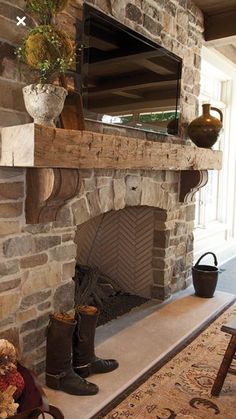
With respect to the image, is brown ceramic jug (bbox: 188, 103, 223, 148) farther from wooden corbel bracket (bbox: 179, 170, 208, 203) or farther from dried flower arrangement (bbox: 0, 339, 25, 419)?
dried flower arrangement (bbox: 0, 339, 25, 419)

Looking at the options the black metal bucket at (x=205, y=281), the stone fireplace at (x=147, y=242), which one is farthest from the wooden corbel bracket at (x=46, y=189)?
the black metal bucket at (x=205, y=281)

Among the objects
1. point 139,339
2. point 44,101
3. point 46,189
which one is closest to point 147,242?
point 139,339

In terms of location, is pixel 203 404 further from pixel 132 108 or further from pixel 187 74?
pixel 187 74

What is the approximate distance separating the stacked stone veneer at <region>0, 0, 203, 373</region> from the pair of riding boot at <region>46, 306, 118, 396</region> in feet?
0.41

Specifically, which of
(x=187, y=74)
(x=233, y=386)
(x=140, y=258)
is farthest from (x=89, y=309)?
(x=187, y=74)

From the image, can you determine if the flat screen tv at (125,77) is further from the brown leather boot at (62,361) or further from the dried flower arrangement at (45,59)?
the brown leather boot at (62,361)

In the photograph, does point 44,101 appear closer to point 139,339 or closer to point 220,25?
point 139,339

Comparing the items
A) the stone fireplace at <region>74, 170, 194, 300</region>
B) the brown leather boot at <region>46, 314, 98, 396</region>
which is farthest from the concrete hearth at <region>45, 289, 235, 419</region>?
the stone fireplace at <region>74, 170, 194, 300</region>

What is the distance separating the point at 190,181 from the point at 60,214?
1.71m

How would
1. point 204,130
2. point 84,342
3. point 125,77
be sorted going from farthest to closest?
point 204,130
point 125,77
point 84,342

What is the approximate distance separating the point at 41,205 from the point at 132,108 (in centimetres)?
126

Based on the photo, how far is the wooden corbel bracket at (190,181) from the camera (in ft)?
11.9

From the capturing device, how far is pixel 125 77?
279 centimetres

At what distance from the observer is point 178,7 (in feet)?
11.5
